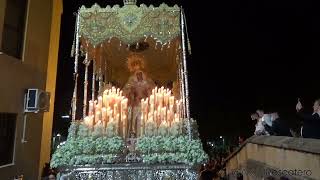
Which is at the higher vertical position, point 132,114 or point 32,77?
point 32,77

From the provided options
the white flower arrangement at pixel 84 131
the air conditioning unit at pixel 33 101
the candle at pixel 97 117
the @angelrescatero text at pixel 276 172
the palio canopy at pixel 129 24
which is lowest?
the @angelrescatero text at pixel 276 172

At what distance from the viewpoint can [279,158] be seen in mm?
7980

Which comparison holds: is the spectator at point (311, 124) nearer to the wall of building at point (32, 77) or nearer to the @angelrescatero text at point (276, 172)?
the @angelrescatero text at point (276, 172)

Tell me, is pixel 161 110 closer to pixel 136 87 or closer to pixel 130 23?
pixel 136 87

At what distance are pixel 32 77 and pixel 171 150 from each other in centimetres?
600

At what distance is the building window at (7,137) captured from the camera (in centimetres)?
996

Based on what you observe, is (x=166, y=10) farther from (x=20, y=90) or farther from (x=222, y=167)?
(x=222, y=167)

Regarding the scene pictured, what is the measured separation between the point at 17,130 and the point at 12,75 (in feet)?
5.38

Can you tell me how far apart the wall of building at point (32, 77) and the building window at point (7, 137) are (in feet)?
0.45

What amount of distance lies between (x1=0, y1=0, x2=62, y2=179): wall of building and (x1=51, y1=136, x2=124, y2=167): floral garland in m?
3.15

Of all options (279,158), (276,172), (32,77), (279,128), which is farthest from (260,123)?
(32,77)

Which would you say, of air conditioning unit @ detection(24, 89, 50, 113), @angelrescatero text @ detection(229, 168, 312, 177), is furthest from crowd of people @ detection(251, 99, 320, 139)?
air conditioning unit @ detection(24, 89, 50, 113)

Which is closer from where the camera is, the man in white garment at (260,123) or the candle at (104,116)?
the candle at (104,116)

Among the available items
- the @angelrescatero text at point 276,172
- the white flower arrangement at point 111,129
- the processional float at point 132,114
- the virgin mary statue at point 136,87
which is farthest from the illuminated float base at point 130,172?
the @angelrescatero text at point 276,172
